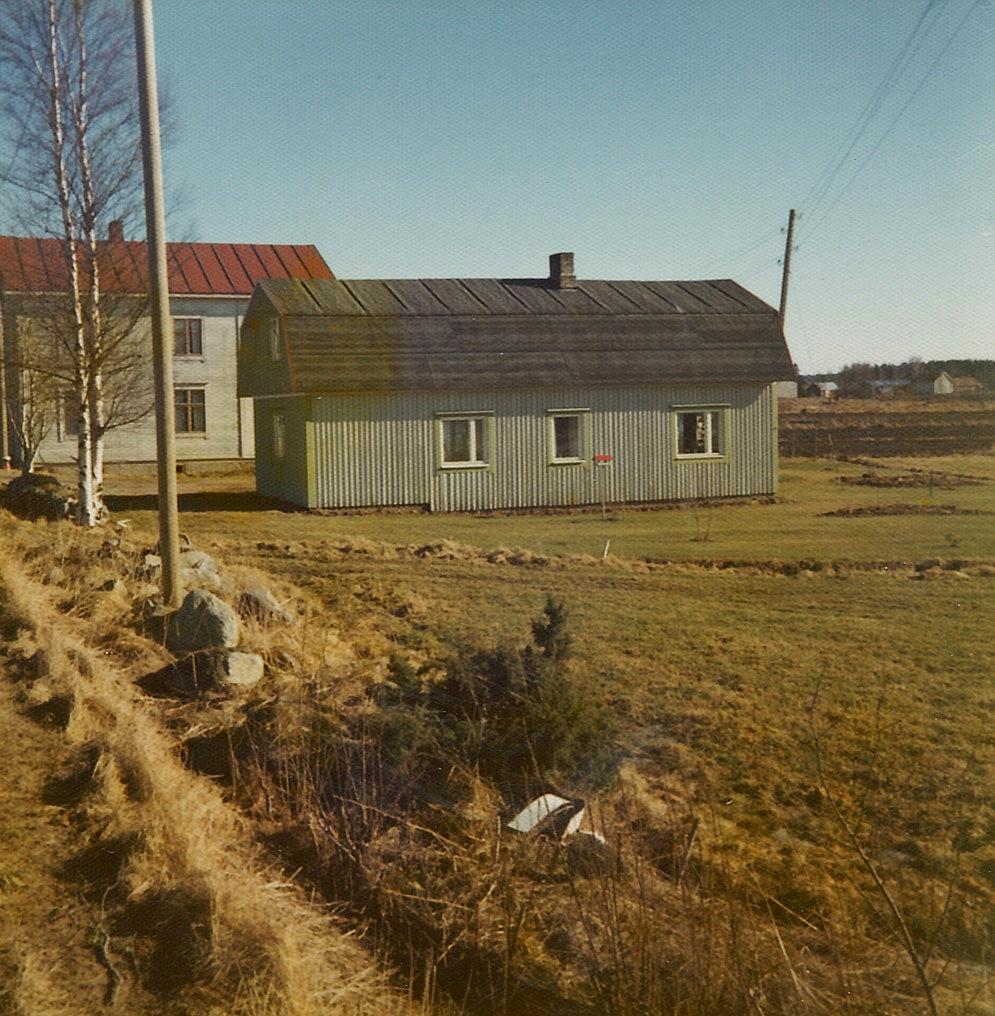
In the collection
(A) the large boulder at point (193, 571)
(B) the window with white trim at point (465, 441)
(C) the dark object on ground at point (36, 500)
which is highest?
(B) the window with white trim at point (465, 441)

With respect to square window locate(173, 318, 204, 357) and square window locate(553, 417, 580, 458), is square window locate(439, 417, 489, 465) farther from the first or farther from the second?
square window locate(173, 318, 204, 357)

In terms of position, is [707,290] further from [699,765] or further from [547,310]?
[699,765]

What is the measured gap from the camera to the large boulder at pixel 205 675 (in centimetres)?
924

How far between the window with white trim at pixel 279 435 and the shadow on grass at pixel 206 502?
3.46 feet

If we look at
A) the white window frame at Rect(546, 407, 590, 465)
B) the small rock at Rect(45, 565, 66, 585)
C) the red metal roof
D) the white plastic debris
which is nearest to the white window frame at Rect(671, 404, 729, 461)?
the white window frame at Rect(546, 407, 590, 465)

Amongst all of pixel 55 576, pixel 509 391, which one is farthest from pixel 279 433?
pixel 55 576

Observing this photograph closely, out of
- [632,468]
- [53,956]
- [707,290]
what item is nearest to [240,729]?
[53,956]

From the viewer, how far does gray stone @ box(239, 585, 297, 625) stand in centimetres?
1117

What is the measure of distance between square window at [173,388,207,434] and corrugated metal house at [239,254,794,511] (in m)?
8.72

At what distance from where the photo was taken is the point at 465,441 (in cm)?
2448

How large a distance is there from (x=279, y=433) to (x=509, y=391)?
17.0 ft

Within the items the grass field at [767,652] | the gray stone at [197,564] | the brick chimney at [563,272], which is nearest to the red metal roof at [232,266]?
the brick chimney at [563,272]

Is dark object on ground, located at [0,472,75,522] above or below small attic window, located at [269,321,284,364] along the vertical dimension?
below

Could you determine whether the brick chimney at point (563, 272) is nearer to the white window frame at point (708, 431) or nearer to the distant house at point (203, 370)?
the white window frame at point (708, 431)
